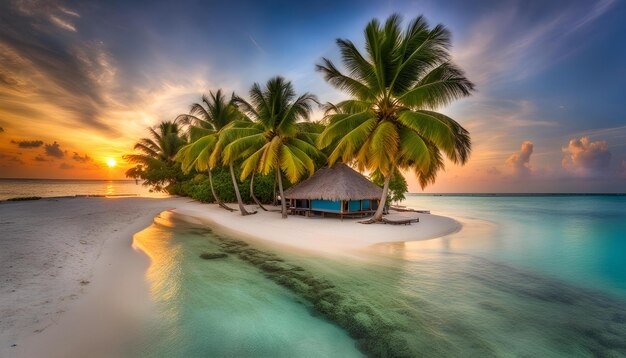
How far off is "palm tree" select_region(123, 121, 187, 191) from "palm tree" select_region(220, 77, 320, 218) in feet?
53.4

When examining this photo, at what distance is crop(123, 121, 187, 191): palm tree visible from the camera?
2806 centimetres

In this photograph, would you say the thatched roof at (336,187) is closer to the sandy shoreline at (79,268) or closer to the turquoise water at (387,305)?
the sandy shoreline at (79,268)

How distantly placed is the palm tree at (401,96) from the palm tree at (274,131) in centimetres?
207

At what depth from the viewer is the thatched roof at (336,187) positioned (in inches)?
561

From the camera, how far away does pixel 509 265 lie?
27.7ft

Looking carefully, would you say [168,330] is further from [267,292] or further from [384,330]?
[384,330]

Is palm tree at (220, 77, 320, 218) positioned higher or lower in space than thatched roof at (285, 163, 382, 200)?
higher

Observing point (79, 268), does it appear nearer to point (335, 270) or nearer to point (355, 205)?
point (335, 270)

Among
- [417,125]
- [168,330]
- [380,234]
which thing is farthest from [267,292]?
[417,125]

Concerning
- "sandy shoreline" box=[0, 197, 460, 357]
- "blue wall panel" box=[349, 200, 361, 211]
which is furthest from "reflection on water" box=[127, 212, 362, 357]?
"blue wall panel" box=[349, 200, 361, 211]

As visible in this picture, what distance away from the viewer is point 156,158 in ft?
96.1

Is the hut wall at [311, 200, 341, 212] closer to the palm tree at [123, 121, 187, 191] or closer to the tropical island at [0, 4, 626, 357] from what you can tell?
the tropical island at [0, 4, 626, 357]

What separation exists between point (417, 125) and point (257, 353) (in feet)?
31.4

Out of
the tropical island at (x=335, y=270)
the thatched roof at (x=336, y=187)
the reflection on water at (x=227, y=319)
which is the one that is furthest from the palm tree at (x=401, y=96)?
the reflection on water at (x=227, y=319)
